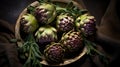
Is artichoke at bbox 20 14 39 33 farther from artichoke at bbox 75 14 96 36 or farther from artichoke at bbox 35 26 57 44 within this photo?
artichoke at bbox 75 14 96 36

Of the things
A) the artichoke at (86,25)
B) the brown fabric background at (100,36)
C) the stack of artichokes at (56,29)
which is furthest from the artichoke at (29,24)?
the artichoke at (86,25)

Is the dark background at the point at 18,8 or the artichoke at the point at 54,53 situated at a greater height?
the dark background at the point at 18,8

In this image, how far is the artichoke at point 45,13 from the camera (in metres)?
1.30

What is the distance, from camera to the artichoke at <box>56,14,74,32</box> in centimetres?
131

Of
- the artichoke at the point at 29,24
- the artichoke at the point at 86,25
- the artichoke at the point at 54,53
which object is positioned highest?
the artichoke at the point at 29,24

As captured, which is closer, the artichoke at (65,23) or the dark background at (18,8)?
the artichoke at (65,23)

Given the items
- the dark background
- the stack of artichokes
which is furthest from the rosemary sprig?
the dark background

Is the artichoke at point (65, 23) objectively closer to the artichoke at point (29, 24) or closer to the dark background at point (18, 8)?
the artichoke at point (29, 24)

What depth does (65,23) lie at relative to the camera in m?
1.30

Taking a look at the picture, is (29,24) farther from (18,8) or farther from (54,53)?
(18,8)


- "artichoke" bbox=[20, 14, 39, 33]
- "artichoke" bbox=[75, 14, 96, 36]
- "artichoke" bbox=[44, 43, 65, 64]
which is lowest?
"artichoke" bbox=[44, 43, 65, 64]

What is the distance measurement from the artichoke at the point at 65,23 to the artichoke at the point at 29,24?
0.11 metres

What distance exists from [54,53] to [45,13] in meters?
0.19

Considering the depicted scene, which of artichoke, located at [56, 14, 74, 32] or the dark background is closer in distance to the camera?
artichoke, located at [56, 14, 74, 32]
